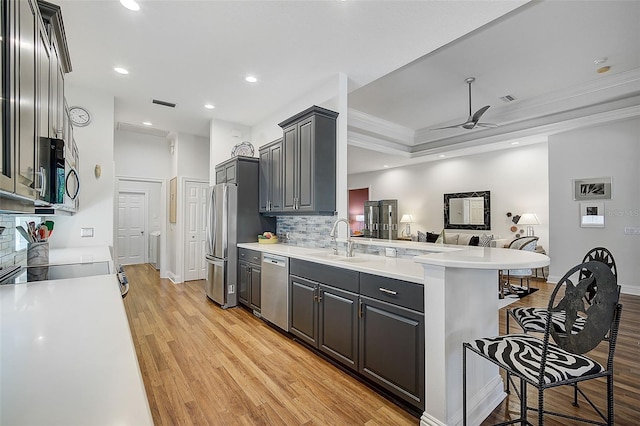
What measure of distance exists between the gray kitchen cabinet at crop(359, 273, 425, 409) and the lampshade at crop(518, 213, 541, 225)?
5899 mm

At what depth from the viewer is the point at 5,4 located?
0.92 meters

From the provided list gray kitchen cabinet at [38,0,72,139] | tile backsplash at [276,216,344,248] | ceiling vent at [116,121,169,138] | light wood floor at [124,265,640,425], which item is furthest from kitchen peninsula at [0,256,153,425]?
ceiling vent at [116,121,169,138]

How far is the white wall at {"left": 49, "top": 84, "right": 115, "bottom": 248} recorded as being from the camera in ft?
12.8

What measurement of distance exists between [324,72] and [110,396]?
11.7 feet

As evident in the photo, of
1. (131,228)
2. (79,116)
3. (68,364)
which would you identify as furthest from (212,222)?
(131,228)

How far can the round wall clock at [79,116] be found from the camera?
3932 millimetres

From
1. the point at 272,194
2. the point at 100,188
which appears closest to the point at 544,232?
the point at 272,194

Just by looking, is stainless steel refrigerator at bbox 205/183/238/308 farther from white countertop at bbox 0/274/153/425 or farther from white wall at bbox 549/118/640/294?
white wall at bbox 549/118/640/294

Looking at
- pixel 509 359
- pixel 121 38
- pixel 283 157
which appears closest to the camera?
pixel 509 359

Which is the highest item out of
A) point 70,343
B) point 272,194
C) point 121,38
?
point 121,38

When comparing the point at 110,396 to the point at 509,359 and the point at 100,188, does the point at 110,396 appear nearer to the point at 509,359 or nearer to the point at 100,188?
the point at 509,359

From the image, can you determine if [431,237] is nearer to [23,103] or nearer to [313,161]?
[313,161]

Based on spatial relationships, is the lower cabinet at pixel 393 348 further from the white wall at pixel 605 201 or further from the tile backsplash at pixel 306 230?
the white wall at pixel 605 201

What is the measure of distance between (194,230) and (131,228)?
10.2 feet
